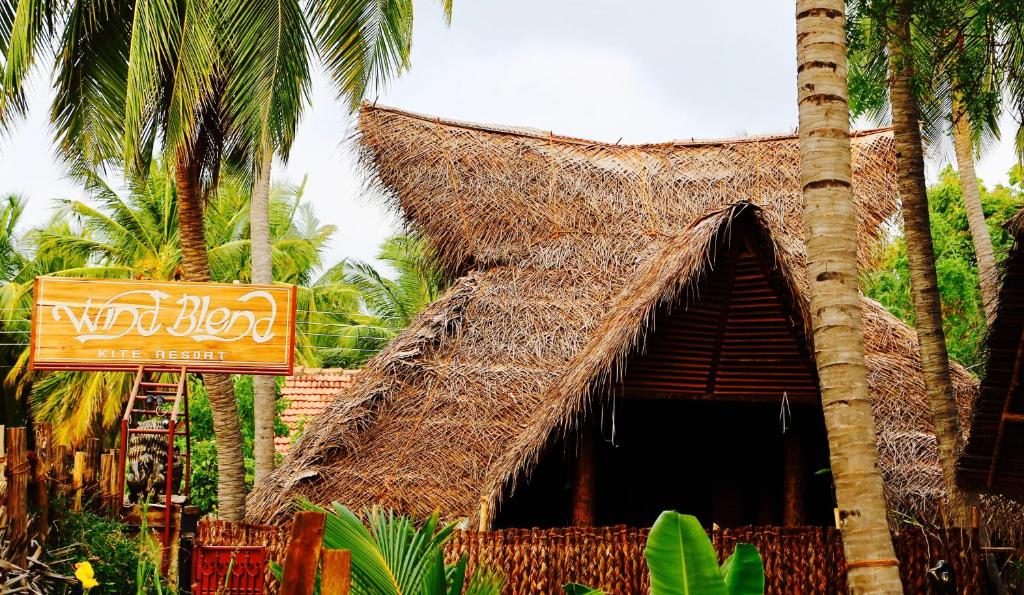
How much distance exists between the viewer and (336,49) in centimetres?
1094

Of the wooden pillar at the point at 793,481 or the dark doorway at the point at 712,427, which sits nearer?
the dark doorway at the point at 712,427

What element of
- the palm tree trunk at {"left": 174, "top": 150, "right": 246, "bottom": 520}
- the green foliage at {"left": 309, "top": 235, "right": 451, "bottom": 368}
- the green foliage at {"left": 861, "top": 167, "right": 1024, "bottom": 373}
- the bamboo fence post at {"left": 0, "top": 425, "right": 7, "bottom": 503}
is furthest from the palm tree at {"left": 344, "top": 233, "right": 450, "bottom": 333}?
the bamboo fence post at {"left": 0, "top": 425, "right": 7, "bottom": 503}

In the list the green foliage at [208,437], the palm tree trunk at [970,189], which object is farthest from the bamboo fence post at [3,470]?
the palm tree trunk at [970,189]

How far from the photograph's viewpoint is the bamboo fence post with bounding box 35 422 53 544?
19.5ft

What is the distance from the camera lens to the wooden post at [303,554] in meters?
2.68

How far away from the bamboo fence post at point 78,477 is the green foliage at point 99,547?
0.10 m

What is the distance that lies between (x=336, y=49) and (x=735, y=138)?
4.81 meters

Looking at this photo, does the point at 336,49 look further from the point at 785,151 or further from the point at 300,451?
the point at 785,151

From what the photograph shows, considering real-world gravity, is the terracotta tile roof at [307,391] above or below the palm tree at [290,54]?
below

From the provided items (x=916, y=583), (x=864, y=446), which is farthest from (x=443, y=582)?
(x=916, y=583)

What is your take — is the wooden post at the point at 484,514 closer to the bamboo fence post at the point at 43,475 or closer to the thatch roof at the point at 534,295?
the thatch roof at the point at 534,295

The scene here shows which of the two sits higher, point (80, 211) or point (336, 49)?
point (80, 211)

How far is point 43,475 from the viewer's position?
6039 millimetres

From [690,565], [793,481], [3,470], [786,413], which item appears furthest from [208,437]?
[690,565]
